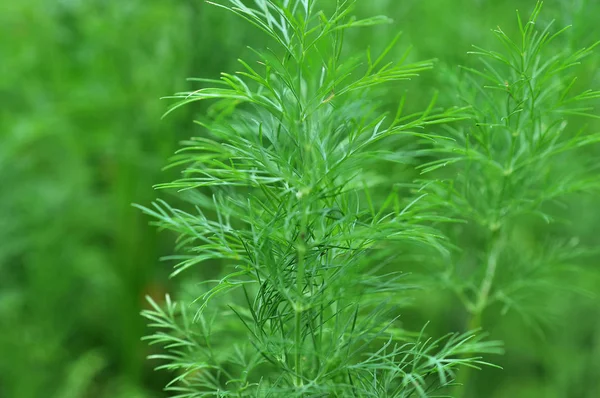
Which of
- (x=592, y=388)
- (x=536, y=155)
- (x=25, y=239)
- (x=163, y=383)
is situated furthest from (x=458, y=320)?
(x=25, y=239)

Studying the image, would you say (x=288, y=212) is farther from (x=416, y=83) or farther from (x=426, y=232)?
(x=416, y=83)

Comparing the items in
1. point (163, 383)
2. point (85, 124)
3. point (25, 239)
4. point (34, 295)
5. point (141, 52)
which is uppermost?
point (141, 52)

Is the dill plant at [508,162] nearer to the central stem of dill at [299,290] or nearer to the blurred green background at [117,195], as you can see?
the central stem of dill at [299,290]

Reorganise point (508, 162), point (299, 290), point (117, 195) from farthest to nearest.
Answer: point (117, 195) < point (508, 162) < point (299, 290)

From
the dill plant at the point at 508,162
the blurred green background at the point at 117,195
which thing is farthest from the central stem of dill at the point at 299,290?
the blurred green background at the point at 117,195

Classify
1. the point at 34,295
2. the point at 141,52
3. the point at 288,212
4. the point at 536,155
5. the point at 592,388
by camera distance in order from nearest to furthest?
the point at 288,212
the point at 536,155
the point at 592,388
the point at 34,295
the point at 141,52

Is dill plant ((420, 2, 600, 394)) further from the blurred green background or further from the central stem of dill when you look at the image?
the blurred green background

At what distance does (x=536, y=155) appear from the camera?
29.2 inches

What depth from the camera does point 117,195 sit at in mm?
1587

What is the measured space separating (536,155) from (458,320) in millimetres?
722

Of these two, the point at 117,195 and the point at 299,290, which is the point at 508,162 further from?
the point at 117,195

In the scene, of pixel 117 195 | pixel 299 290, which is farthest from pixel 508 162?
pixel 117 195

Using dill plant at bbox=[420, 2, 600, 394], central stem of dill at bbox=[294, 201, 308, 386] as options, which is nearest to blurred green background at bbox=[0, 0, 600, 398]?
dill plant at bbox=[420, 2, 600, 394]

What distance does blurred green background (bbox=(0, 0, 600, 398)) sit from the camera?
4.31ft
